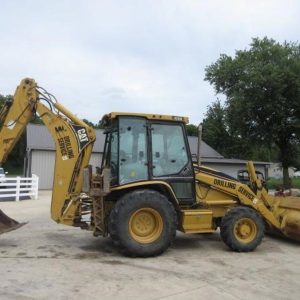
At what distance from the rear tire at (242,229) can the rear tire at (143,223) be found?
120 cm

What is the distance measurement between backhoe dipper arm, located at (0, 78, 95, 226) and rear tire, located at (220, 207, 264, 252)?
9.67 feet

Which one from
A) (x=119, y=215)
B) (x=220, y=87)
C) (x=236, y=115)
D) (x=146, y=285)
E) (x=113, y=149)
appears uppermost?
(x=220, y=87)

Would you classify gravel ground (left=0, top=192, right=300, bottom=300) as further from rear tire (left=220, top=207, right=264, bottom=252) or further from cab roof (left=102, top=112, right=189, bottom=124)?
cab roof (left=102, top=112, right=189, bottom=124)

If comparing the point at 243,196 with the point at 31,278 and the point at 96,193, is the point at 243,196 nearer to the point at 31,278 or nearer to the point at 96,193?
the point at 96,193

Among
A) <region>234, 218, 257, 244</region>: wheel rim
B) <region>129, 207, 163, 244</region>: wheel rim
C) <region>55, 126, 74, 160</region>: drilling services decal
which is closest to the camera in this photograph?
<region>129, 207, 163, 244</region>: wheel rim

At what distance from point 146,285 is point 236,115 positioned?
2949cm

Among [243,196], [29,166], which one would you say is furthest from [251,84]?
[243,196]

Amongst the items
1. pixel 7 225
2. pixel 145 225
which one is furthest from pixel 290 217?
pixel 7 225

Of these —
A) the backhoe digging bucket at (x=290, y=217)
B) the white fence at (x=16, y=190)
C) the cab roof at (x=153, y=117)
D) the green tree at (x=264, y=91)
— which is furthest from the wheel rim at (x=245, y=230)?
the green tree at (x=264, y=91)

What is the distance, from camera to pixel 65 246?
31.0 feet

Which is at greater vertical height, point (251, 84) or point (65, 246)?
point (251, 84)

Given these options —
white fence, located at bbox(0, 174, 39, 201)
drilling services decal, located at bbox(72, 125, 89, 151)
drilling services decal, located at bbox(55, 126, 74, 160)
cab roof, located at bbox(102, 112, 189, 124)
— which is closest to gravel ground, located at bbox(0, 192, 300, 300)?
drilling services decal, located at bbox(55, 126, 74, 160)

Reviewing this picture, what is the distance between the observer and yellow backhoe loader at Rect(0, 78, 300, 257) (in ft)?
28.6

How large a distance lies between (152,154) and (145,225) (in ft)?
4.47
